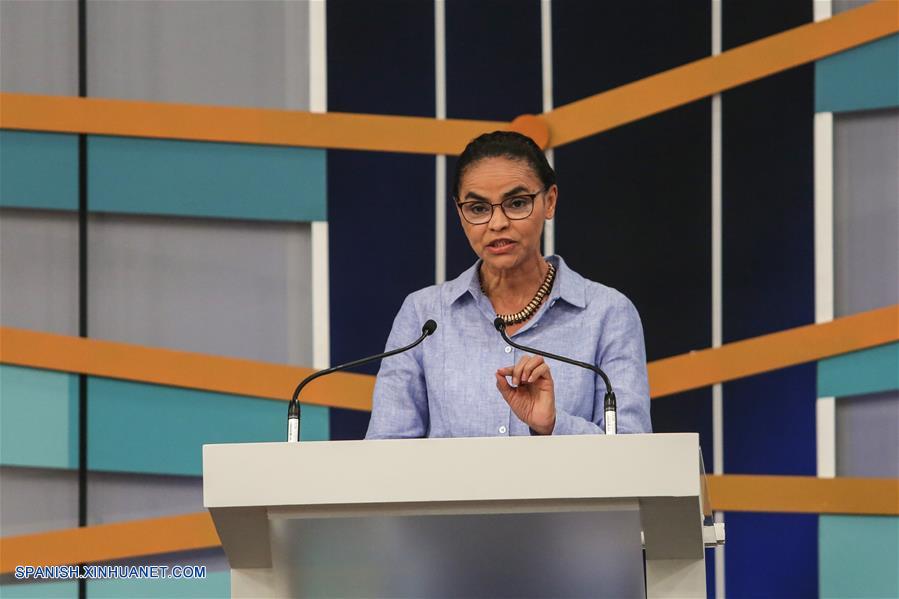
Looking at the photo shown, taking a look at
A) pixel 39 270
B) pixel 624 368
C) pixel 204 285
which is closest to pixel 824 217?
pixel 624 368

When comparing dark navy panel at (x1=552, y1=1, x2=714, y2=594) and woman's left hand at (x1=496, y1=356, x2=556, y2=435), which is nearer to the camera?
woman's left hand at (x1=496, y1=356, x2=556, y2=435)

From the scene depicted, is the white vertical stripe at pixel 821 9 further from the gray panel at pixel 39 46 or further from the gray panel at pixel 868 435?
the gray panel at pixel 39 46

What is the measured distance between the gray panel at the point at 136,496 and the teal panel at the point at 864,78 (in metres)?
2.25

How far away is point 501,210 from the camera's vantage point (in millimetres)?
2480

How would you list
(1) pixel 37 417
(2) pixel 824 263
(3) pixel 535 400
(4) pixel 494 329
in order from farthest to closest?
(1) pixel 37 417 → (2) pixel 824 263 → (4) pixel 494 329 → (3) pixel 535 400

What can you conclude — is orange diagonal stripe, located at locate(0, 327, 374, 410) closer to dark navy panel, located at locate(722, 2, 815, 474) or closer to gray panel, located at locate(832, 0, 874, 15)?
dark navy panel, located at locate(722, 2, 815, 474)

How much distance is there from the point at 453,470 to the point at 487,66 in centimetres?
224

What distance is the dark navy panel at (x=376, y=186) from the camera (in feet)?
12.1

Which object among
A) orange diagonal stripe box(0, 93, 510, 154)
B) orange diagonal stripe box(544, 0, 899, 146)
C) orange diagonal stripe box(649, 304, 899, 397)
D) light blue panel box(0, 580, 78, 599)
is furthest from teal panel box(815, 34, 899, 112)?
light blue panel box(0, 580, 78, 599)

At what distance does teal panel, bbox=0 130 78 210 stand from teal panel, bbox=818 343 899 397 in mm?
2324

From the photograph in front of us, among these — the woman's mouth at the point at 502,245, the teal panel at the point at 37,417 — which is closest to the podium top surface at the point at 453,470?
the woman's mouth at the point at 502,245

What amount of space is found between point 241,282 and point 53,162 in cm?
68

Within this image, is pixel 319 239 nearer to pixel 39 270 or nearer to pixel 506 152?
pixel 39 270

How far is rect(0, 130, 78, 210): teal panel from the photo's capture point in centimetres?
372
